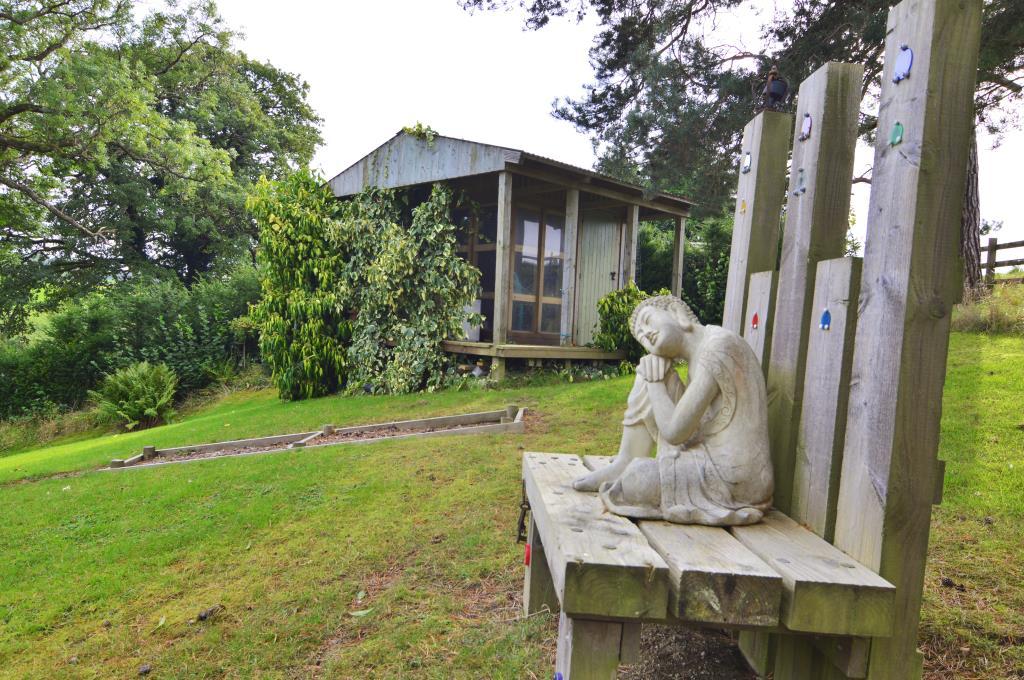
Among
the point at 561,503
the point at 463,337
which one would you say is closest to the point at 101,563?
the point at 561,503

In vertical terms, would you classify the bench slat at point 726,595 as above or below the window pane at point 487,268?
below

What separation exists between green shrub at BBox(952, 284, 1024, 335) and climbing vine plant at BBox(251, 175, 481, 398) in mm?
7738

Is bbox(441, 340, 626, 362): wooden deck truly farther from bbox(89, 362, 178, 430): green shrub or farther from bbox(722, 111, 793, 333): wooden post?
bbox(722, 111, 793, 333): wooden post

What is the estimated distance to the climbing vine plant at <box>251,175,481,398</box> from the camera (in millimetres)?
11414

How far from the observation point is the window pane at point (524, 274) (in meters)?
12.3

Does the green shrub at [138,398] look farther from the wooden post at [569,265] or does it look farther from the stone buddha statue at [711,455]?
the stone buddha statue at [711,455]

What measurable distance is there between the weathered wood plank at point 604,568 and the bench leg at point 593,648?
0.08 metres

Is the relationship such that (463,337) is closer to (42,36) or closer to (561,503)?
(561,503)

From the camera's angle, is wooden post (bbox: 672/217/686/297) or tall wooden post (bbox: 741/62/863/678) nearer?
tall wooden post (bbox: 741/62/863/678)

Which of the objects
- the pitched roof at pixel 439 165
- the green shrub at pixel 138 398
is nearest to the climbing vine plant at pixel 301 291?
the pitched roof at pixel 439 165

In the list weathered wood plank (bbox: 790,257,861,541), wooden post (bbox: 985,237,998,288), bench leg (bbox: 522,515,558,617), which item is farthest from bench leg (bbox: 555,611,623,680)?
wooden post (bbox: 985,237,998,288)

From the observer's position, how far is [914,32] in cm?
183

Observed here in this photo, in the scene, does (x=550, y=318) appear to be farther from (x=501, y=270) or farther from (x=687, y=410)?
(x=687, y=410)

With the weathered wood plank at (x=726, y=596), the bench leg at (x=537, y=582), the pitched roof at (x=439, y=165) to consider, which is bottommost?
the bench leg at (x=537, y=582)
